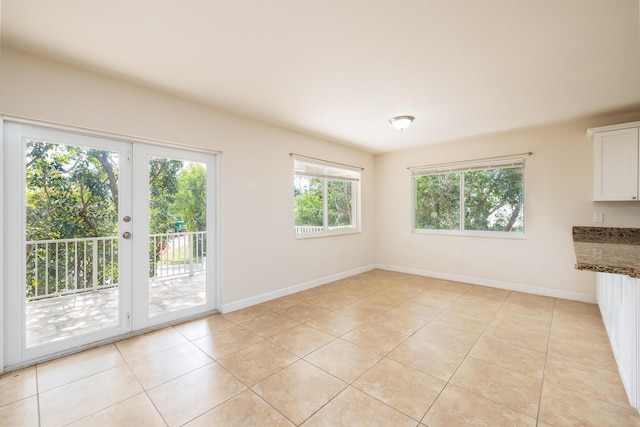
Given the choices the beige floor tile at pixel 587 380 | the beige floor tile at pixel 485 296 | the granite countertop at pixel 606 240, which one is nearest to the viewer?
A: the beige floor tile at pixel 587 380

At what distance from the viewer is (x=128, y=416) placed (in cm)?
164

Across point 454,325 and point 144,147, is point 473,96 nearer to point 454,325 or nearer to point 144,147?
point 454,325

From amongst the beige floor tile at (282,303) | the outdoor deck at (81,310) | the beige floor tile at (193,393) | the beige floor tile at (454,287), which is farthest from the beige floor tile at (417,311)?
the outdoor deck at (81,310)

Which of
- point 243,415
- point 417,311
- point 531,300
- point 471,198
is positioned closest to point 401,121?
point 471,198

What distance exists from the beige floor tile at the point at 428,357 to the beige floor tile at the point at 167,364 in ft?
5.41

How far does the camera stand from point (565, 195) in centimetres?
373

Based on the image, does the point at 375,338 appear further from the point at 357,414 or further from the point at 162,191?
the point at 162,191

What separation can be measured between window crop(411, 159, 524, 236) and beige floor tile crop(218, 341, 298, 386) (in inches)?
146

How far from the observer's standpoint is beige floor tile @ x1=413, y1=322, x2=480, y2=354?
2486 mm

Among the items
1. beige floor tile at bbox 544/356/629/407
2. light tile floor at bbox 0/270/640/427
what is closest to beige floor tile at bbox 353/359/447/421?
light tile floor at bbox 0/270/640/427

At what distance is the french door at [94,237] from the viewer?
2164mm

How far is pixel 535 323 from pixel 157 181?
4.40 metres

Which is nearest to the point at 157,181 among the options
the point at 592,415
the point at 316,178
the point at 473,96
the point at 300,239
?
the point at 300,239

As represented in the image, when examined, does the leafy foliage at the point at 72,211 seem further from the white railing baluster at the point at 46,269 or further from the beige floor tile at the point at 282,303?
the beige floor tile at the point at 282,303
